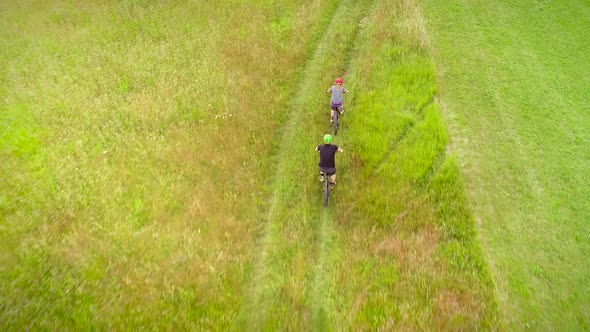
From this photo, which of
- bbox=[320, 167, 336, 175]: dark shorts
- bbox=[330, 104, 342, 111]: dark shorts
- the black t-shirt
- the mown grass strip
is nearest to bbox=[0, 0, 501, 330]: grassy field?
the mown grass strip

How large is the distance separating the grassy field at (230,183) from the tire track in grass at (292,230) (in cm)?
6

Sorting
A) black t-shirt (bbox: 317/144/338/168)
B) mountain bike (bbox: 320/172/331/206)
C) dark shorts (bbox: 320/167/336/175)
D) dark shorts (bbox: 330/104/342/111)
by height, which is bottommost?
mountain bike (bbox: 320/172/331/206)

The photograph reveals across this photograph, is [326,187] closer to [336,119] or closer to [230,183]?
[230,183]

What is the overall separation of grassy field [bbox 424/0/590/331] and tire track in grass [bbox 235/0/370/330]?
18.4ft

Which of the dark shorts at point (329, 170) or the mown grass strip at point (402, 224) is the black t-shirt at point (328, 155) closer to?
the dark shorts at point (329, 170)

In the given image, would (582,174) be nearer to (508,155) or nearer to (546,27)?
(508,155)

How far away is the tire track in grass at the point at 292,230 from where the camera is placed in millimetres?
11578

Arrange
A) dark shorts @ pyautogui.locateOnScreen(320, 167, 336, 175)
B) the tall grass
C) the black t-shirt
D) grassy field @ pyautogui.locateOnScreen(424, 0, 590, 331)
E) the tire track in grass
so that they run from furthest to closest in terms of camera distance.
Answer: dark shorts @ pyautogui.locateOnScreen(320, 167, 336, 175) < the black t-shirt < the tall grass < grassy field @ pyautogui.locateOnScreen(424, 0, 590, 331) < the tire track in grass

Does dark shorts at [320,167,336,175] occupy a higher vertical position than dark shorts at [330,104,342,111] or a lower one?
lower

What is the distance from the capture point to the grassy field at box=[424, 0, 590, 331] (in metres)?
11.8

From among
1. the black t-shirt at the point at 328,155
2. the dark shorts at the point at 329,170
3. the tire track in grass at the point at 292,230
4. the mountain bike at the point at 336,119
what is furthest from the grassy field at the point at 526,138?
the tire track in grass at the point at 292,230

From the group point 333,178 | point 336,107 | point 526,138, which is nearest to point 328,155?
point 333,178

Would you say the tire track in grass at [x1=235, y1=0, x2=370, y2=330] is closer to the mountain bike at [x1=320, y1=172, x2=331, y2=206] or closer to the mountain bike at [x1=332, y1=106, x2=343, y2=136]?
the mountain bike at [x1=320, y1=172, x2=331, y2=206]

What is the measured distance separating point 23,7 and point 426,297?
2926cm
